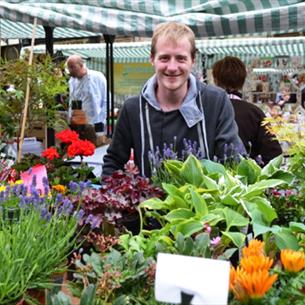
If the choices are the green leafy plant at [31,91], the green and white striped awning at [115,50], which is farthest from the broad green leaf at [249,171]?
the green and white striped awning at [115,50]

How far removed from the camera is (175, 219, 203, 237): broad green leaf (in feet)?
4.87

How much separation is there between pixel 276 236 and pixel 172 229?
257 millimetres

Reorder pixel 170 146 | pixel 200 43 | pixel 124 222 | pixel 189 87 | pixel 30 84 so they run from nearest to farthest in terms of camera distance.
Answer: pixel 124 222, pixel 170 146, pixel 189 87, pixel 30 84, pixel 200 43

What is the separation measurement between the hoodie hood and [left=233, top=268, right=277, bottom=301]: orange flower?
55.5 inches

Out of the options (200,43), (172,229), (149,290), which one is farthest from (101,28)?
(200,43)

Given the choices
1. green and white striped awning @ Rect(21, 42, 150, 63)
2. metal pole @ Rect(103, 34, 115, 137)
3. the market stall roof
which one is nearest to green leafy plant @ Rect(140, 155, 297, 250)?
metal pole @ Rect(103, 34, 115, 137)

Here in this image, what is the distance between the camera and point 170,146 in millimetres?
2377

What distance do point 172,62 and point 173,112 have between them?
0.23 metres

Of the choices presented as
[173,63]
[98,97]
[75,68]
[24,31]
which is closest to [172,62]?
[173,63]

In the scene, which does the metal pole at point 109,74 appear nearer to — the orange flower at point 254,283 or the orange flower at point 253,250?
the orange flower at point 253,250

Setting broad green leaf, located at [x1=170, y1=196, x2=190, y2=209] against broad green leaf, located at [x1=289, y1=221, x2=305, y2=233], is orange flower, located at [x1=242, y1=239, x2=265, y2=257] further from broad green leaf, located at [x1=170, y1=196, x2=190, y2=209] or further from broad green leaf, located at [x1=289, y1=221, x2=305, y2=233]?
broad green leaf, located at [x1=170, y1=196, x2=190, y2=209]

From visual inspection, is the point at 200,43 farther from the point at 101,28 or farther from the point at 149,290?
the point at 149,290

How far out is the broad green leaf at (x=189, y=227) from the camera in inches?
58.4

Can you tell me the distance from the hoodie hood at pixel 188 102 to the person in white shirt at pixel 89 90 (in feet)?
11.9
